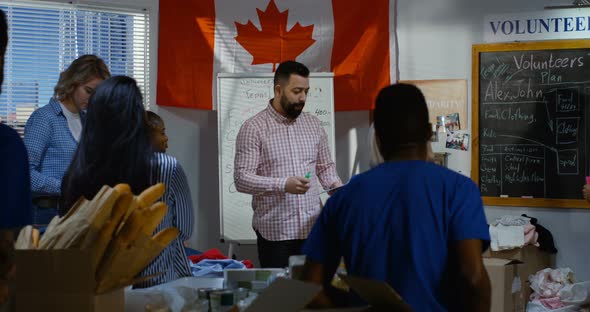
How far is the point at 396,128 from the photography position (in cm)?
186

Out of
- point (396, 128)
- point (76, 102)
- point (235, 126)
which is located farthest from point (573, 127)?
point (396, 128)

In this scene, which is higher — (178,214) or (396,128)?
(396,128)

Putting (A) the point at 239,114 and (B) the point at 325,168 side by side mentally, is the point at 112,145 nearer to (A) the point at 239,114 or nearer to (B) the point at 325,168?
(B) the point at 325,168

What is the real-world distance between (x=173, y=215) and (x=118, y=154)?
27 cm

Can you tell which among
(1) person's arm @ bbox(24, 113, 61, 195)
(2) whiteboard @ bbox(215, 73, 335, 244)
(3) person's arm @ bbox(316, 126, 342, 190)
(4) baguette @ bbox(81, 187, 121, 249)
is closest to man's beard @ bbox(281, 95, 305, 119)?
(3) person's arm @ bbox(316, 126, 342, 190)

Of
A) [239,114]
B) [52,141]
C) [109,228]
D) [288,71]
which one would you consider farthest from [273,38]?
[109,228]

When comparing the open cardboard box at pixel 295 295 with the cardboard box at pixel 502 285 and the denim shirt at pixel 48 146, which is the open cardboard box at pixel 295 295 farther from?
the cardboard box at pixel 502 285

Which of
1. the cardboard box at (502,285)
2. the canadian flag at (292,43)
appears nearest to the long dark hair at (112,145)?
the cardboard box at (502,285)

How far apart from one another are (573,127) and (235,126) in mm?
2398

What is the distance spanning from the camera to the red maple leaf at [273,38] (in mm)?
5785

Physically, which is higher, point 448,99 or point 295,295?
point 448,99

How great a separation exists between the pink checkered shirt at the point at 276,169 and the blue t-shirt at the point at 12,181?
227 centimetres

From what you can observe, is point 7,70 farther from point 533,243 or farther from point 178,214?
point 533,243

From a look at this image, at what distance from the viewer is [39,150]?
3.45 m
